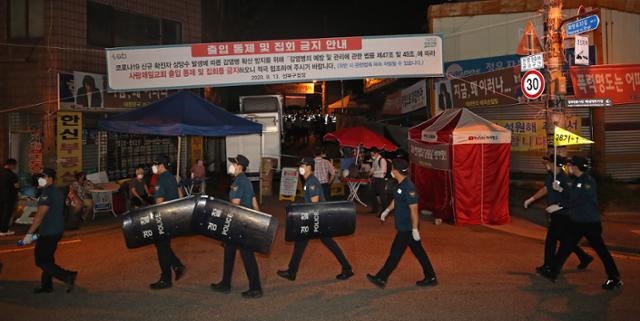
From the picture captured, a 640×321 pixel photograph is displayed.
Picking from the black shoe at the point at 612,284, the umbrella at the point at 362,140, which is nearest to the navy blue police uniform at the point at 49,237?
the black shoe at the point at 612,284

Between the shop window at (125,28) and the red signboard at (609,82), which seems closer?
the red signboard at (609,82)

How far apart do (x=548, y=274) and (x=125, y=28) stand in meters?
14.1

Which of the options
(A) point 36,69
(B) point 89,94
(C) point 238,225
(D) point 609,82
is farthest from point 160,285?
(D) point 609,82

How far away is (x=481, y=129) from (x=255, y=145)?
386 inches

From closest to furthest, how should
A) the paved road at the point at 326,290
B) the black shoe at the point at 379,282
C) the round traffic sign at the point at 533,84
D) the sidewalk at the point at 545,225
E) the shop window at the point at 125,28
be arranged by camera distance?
the paved road at the point at 326,290 → the black shoe at the point at 379,282 → the sidewalk at the point at 545,225 → the round traffic sign at the point at 533,84 → the shop window at the point at 125,28

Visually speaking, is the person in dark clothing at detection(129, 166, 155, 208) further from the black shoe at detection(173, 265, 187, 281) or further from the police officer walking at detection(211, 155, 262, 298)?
the police officer walking at detection(211, 155, 262, 298)

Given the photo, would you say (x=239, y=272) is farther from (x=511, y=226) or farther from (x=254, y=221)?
(x=511, y=226)

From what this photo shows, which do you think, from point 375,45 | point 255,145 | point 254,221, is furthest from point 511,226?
point 255,145

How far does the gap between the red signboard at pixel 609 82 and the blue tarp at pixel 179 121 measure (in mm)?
8272

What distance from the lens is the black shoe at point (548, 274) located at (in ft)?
23.4

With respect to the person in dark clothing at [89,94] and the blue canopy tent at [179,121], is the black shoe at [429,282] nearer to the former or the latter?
the blue canopy tent at [179,121]

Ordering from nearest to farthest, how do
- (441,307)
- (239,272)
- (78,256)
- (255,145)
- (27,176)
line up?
(441,307)
(239,272)
(78,256)
(27,176)
(255,145)

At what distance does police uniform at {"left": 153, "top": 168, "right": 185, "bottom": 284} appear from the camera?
6934 mm

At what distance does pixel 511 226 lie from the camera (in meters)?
11.6
